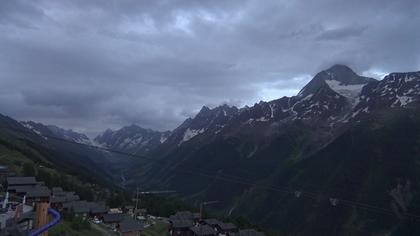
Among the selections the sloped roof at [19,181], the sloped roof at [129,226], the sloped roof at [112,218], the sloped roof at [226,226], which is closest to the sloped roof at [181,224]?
the sloped roof at [226,226]

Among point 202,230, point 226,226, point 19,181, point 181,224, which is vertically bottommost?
point 202,230

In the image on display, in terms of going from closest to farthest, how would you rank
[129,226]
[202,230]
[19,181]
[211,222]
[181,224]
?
[129,226] < [19,181] < [202,230] < [181,224] < [211,222]

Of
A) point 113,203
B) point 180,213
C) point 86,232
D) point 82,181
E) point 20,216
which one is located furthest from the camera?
point 82,181

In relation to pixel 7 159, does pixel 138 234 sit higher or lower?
lower

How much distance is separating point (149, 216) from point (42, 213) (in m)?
94.9

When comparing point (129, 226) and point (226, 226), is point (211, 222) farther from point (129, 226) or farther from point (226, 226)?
point (129, 226)

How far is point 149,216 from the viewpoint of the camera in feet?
484

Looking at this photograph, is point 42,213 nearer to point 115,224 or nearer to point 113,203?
point 115,224

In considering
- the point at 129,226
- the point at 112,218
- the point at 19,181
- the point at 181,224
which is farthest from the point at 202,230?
Answer: the point at 19,181

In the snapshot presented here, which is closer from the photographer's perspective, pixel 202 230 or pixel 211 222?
pixel 202 230

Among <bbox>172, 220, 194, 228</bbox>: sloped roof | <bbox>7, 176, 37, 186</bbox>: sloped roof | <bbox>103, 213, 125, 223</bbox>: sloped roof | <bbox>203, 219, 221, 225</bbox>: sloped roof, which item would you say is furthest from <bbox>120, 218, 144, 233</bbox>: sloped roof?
<bbox>7, 176, 37, 186</bbox>: sloped roof

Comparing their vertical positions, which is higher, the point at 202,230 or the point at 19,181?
the point at 19,181

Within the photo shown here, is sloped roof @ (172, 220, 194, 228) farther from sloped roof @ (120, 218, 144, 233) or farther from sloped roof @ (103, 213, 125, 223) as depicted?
sloped roof @ (120, 218, 144, 233)

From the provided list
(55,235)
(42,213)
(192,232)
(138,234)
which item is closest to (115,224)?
(138,234)
